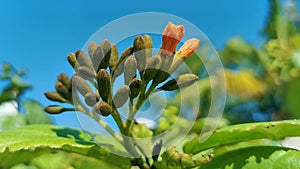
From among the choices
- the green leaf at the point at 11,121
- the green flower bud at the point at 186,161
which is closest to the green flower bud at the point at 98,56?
the green flower bud at the point at 186,161

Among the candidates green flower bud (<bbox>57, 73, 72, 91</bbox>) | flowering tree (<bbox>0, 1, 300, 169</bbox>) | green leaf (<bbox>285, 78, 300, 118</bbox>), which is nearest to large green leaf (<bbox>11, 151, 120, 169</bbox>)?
flowering tree (<bbox>0, 1, 300, 169</bbox>)

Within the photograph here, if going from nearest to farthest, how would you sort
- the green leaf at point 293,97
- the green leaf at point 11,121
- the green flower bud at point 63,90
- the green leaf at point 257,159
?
the green leaf at point 257,159 < the green flower bud at point 63,90 < the green leaf at point 11,121 < the green leaf at point 293,97

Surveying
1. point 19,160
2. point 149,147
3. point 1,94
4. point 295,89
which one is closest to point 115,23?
point 149,147

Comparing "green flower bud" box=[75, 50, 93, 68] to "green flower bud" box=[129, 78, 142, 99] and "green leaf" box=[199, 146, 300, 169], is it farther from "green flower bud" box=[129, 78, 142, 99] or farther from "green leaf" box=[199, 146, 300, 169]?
"green leaf" box=[199, 146, 300, 169]

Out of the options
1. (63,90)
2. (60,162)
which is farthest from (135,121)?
(60,162)

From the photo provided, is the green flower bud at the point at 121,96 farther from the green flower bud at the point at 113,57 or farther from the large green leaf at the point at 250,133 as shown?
the large green leaf at the point at 250,133

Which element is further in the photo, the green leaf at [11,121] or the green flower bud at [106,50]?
the green leaf at [11,121]
